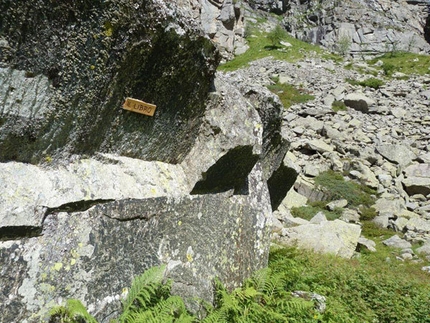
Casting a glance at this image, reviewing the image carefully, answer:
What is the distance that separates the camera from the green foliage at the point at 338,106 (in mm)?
28169

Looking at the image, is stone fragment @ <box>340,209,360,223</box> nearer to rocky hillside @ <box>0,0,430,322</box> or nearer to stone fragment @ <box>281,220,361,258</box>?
stone fragment @ <box>281,220,361,258</box>

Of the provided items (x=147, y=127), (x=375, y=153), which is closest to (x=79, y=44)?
(x=147, y=127)

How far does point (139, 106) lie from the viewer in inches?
175

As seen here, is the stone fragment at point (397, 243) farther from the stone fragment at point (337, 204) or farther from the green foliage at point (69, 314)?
the green foliage at point (69, 314)

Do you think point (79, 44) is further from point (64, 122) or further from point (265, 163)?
point (265, 163)

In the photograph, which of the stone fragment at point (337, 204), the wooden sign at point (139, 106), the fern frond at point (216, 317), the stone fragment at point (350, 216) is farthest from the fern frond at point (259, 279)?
the stone fragment at point (337, 204)

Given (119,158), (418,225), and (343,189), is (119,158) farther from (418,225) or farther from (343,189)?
(343,189)

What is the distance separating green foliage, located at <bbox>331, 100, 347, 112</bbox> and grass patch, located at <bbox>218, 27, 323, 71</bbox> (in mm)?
15424

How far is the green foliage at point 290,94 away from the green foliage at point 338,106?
1.97 m

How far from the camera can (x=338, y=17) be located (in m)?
78.0

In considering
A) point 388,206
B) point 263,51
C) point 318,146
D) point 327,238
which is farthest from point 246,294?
point 263,51

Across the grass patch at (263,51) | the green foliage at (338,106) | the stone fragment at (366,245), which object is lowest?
the stone fragment at (366,245)

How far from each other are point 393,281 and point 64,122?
6.70 metres

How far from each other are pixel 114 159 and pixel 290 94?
27.8 meters
